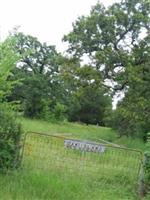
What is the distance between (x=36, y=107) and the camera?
54.8 m

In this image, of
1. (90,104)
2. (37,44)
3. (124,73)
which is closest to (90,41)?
(124,73)

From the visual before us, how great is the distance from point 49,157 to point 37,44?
169ft

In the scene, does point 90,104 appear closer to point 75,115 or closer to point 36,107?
point 75,115

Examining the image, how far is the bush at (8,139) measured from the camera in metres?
9.26

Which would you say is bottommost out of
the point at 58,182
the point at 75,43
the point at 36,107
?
the point at 58,182

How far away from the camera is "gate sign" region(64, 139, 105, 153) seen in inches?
401

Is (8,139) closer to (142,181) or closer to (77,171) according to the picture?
(77,171)

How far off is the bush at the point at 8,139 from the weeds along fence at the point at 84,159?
54 cm

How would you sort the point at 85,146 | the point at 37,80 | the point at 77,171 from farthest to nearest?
the point at 37,80, the point at 77,171, the point at 85,146

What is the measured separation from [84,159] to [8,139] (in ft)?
6.63

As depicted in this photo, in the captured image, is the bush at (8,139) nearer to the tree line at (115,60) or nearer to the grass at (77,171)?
the grass at (77,171)

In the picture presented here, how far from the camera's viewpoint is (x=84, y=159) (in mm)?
10477

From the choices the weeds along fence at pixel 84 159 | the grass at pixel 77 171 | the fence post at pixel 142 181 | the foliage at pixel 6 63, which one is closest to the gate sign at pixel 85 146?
the weeds along fence at pixel 84 159

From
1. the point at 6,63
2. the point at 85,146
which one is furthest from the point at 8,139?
the point at 85,146
